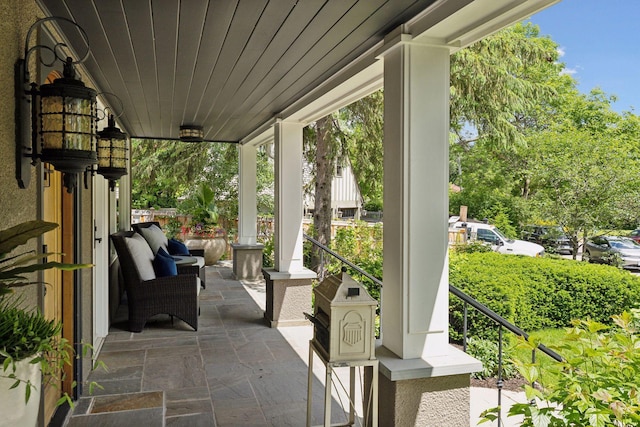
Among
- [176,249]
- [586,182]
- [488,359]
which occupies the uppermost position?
[586,182]

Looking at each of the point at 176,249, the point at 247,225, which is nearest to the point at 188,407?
the point at 176,249

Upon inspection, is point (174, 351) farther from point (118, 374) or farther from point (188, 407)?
point (188, 407)

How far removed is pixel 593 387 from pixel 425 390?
3.57 feet

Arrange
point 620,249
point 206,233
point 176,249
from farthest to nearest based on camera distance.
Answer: point 620,249, point 206,233, point 176,249

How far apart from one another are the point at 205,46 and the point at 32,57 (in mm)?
1029

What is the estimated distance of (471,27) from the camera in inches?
87.0

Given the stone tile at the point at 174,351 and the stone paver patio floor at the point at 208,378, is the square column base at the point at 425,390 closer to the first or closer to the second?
the stone paver patio floor at the point at 208,378

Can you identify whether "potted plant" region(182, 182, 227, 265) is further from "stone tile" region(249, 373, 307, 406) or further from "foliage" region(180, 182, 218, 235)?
"stone tile" region(249, 373, 307, 406)

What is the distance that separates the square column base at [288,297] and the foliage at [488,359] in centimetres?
171

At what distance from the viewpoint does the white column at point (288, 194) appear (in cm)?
515

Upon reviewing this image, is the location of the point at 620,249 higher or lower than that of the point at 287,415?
higher

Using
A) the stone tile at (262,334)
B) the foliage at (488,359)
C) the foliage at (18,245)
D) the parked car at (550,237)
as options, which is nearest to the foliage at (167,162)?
the stone tile at (262,334)

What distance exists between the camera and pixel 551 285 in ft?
23.3

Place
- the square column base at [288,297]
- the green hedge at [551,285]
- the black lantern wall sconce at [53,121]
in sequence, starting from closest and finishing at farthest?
1. the black lantern wall sconce at [53,121]
2. the square column base at [288,297]
3. the green hedge at [551,285]
